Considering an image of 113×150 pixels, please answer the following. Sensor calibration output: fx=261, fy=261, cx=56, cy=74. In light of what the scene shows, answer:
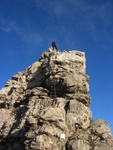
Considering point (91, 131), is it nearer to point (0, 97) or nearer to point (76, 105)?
point (76, 105)

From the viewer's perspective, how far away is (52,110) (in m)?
38.5

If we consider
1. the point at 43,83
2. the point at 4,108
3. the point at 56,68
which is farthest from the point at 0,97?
the point at 56,68

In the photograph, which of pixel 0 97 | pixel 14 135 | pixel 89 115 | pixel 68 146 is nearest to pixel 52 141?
pixel 68 146

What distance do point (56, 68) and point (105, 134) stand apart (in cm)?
1487

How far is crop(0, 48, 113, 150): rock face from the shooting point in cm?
3578

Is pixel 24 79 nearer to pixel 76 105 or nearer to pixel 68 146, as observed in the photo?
pixel 76 105

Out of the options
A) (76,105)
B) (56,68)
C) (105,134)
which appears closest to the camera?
(105,134)

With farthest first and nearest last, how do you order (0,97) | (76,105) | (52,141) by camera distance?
(0,97) → (76,105) → (52,141)

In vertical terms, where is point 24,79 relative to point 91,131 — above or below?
above

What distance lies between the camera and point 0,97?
1975 inches

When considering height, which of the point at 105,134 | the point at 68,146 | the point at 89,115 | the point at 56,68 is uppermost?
the point at 56,68

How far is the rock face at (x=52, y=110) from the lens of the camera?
35781 millimetres

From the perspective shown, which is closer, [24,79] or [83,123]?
[83,123]

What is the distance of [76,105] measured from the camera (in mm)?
41062
